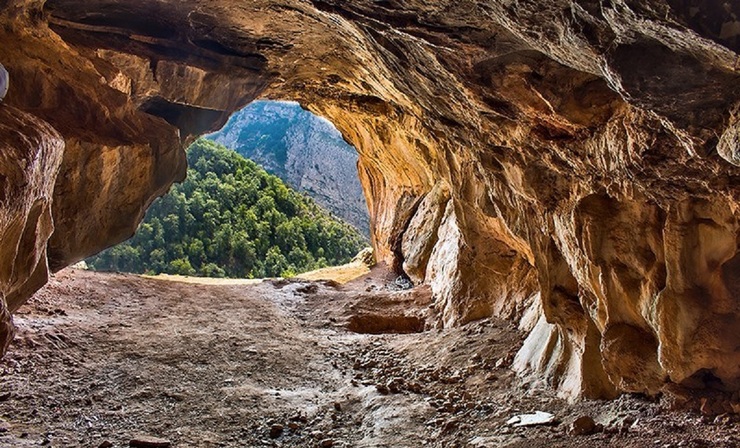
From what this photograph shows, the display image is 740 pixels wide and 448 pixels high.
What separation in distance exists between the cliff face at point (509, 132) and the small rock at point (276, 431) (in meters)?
2.80

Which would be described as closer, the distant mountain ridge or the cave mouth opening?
the cave mouth opening

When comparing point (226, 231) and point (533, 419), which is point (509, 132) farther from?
point (226, 231)

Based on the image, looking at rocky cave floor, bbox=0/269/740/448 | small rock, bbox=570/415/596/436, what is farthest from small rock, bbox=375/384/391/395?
small rock, bbox=570/415/596/436

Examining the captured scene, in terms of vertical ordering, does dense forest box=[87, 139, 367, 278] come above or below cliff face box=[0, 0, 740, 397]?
below

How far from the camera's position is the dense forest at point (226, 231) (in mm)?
23672

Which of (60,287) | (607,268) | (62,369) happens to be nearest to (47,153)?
(62,369)

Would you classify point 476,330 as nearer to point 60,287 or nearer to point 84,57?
point 84,57

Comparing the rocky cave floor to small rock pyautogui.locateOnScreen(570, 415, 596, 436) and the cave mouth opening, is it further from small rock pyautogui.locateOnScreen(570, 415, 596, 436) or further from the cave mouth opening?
the cave mouth opening

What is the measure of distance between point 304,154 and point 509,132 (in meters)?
44.6

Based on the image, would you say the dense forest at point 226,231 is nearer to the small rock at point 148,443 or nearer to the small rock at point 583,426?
the small rock at point 148,443

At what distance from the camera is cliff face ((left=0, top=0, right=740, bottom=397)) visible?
302 centimetres

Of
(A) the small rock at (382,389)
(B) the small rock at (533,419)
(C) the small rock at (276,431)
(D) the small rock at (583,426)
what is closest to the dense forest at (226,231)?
(A) the small rock at (382,389)

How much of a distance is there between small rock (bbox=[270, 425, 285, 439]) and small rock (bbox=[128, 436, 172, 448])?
1.03 meters

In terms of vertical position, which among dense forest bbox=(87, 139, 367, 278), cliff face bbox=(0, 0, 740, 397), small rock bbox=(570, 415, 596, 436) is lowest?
dense forest bbox=(87, 139, 367, 278)
